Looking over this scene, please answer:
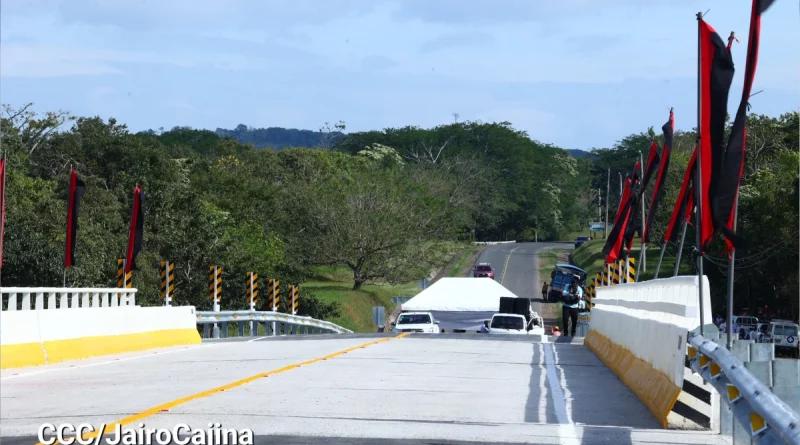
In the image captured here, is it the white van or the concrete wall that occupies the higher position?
the concrete wall

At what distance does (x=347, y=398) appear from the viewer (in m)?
12.4

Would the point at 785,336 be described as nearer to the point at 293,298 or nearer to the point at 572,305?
the point at 572,305

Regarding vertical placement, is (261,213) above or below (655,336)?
above

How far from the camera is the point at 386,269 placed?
263 ft

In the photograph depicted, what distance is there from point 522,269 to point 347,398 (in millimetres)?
95772

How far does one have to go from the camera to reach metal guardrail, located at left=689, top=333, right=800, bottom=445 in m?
5.75

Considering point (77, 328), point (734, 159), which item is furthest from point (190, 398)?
point (77, 328)

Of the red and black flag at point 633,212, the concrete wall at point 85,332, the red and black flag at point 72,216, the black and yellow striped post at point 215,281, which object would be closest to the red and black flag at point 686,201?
the red and black flag at point 633,212

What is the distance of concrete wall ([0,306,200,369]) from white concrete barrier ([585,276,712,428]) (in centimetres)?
892

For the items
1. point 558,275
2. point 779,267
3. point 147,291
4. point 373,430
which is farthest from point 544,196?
point 373,430

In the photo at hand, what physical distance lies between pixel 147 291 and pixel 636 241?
82.6m

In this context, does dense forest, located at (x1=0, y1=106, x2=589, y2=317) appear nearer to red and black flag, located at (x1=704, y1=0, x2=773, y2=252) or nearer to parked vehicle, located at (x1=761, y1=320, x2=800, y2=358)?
parked vehicle, located at (x1=761, y1=320, x2=800, y2=358)

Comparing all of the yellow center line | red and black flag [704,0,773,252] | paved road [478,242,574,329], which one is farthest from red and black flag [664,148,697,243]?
paved road [478,242,574,329]

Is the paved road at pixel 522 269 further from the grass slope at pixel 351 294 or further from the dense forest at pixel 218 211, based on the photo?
the grass slope at pixel 351 294
